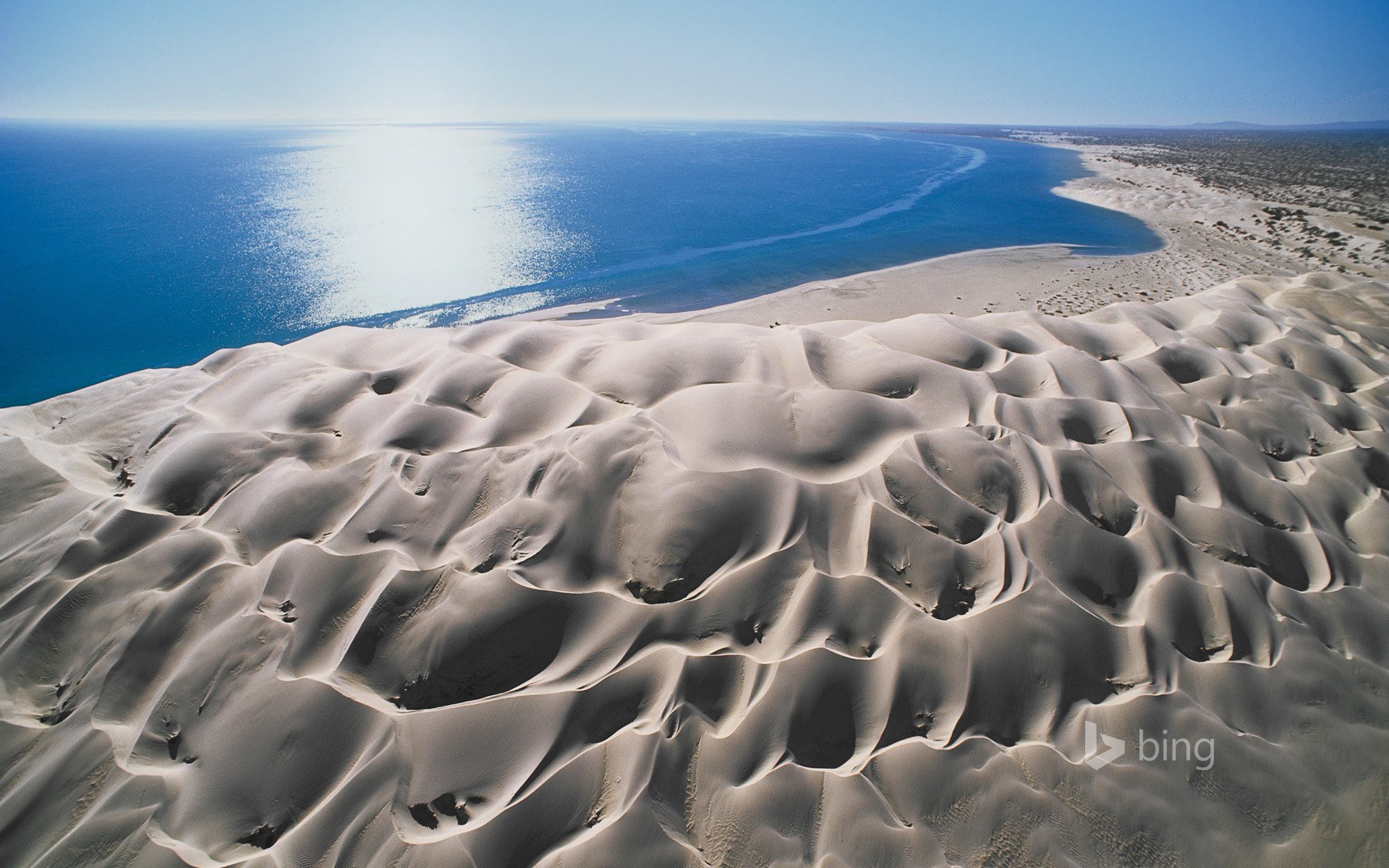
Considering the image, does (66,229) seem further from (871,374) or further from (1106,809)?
(1106,809)

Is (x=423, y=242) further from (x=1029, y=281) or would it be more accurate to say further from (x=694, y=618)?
(x=694, y=618)

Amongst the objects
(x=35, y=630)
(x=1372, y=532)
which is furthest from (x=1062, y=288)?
(x=35, y=630)

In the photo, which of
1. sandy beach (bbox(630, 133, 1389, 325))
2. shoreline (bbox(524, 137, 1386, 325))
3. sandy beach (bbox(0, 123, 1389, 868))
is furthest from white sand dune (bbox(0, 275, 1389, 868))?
sandy beach (bbox(630, 133, 1389, 325))

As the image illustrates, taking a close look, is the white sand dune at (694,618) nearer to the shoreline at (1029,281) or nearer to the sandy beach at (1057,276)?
the shoreline at (1029,281)

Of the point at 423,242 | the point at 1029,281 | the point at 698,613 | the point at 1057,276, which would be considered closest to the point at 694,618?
the point at 698,613

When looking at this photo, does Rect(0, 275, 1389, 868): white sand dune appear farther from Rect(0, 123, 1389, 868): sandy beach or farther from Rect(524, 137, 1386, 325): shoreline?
Rect(524, 137, 1386, 325): shoreline

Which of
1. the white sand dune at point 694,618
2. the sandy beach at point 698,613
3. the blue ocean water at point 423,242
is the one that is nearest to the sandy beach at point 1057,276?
the blue ocean water at point 423,242
